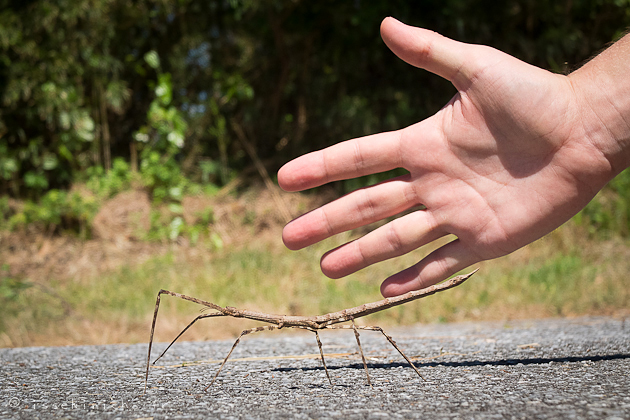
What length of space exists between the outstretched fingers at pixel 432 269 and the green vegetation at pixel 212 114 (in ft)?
8.37

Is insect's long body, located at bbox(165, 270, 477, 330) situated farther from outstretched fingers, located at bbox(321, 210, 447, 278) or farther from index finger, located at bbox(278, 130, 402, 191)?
index finger, located at bbox(278, 130, 402, 191)

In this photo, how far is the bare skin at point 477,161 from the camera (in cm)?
179

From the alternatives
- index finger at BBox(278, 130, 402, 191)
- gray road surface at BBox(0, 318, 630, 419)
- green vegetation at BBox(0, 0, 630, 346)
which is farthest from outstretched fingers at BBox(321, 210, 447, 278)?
green vegetation at BBox(0, 0, 630, 346)

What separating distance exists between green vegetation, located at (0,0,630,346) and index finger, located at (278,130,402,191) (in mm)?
2667

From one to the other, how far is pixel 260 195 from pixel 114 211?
6.81 ft

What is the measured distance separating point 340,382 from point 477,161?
3.40 ft

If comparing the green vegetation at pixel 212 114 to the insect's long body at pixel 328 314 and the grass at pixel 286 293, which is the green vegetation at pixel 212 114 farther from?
the insect's long body at pixel 328 314

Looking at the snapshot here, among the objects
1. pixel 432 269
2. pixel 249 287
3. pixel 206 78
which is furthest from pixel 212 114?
pixel 432 269

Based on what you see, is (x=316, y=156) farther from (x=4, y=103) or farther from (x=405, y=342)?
(x=4, y=103)

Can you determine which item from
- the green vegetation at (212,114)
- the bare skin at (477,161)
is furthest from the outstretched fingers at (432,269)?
the green vegetation at (212,114)

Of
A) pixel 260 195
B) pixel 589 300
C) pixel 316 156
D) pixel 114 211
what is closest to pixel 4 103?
pixel 114 211

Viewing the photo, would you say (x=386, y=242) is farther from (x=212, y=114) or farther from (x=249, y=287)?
(x=212, y=114)

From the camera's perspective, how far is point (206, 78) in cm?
772

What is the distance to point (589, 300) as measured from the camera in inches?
156
